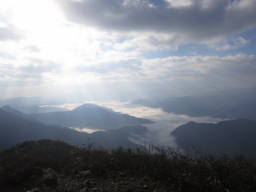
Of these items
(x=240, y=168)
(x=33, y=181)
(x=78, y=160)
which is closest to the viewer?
(x=240, y=168)

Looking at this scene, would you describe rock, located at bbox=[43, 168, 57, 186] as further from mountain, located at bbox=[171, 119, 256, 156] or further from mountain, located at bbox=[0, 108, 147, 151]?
mountain, located at bbox=[171, 119, 256, 156]

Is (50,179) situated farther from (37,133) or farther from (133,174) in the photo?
(37,133)

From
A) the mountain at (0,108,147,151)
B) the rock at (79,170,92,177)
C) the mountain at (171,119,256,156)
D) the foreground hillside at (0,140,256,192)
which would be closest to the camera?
the foreground hillside at (0,140,256,192)

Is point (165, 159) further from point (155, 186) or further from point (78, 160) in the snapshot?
point (78, 160)

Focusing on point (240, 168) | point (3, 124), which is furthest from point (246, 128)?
point (3, 124)

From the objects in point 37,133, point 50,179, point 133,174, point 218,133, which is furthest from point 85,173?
point 218,133

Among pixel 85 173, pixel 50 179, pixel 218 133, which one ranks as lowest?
pixel 218 133

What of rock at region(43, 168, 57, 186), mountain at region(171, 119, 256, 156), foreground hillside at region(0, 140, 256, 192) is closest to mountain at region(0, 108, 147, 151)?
mountain at region(171, 119, 256, 156)

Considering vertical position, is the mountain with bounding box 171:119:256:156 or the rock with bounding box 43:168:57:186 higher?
the rock with bounding box 43:168:57:186
